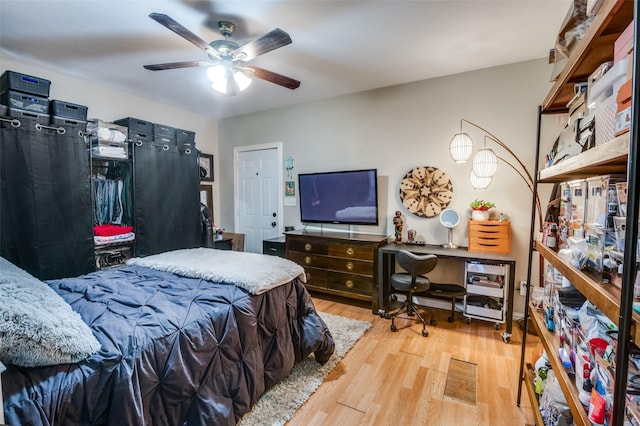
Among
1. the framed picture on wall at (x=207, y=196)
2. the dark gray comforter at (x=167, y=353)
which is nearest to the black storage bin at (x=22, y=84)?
the dark gray comforter at (x=167, y=353)

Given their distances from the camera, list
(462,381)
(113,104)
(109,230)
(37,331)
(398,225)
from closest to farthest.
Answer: (37,331)
(462,381)
(109,230)
(398,225)
(113,104)

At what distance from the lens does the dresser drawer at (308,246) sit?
352 cm

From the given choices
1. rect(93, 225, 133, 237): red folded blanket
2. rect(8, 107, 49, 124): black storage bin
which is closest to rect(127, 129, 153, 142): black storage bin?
rect(8, 107, 49, 124): black storage bin

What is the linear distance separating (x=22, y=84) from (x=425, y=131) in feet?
12.7

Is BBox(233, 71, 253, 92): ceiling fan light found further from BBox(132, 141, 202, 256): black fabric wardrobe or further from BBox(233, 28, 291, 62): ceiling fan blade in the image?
BBox(132, 141, 202, 256): black fabric wardrobe

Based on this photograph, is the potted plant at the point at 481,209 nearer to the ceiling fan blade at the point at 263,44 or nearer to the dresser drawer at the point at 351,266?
the dresser drawer at the point at 351,266

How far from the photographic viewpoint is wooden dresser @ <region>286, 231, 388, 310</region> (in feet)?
10.5

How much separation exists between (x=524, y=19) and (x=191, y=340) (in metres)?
Result: 3.07

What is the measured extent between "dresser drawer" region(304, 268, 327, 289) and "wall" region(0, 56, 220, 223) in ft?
9.11

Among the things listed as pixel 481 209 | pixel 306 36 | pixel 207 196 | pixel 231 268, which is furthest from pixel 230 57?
pixel 207 196

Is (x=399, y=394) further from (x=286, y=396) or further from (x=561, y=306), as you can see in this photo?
(x=561, y=306)

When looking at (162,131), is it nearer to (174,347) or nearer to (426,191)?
(174,347)

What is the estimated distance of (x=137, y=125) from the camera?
11.1 feet

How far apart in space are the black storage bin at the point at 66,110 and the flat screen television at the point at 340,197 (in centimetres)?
242
